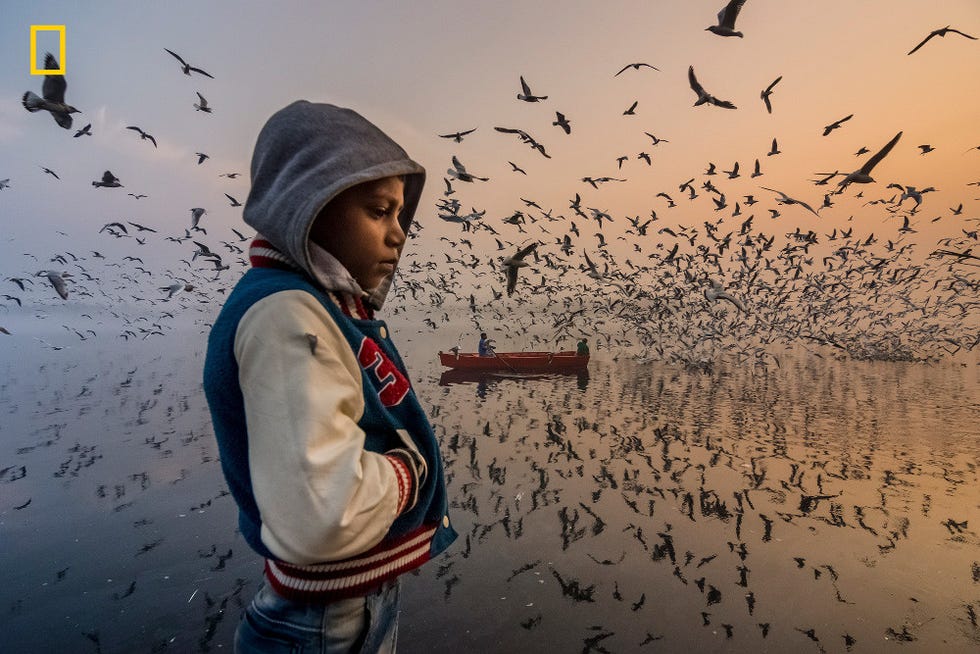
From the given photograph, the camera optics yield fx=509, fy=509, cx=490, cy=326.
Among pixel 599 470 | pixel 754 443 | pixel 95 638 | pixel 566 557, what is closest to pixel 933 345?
pixel 754 443

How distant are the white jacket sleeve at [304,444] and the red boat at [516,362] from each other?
92.5 ft

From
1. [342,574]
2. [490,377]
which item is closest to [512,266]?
[342,574]

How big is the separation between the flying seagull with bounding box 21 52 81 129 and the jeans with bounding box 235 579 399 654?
25.8 feet

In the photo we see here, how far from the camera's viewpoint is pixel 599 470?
11961mm

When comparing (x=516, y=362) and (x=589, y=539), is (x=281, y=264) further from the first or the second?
(x=516, y=362)

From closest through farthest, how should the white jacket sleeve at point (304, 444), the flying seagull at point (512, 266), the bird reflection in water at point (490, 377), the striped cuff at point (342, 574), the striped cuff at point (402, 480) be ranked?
the white jacket sleeve at point (304, 444)
the striped cuff at point (402, 480)
the striped cuff at point (342, 574)
the flying seagull at point (512, 266)
the bird reflection in water at point (490, 377)

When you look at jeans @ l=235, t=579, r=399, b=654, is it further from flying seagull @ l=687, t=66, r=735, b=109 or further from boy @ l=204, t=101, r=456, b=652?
flying seagull @ l=687, t=66, r=735, b=109

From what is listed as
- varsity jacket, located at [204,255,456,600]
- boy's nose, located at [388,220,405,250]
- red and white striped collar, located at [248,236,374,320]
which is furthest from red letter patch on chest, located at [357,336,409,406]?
boy's nose, located at [388,220,405,250]

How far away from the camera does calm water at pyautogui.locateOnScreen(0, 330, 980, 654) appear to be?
19.2 feet

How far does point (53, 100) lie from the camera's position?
259 inches

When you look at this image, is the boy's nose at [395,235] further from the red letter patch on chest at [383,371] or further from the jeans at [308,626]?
the jeans at [308,626]

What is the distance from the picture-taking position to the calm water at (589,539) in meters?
5.87

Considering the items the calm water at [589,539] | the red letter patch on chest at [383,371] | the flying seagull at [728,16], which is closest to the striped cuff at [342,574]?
the red letter patch on chest at [383,371]

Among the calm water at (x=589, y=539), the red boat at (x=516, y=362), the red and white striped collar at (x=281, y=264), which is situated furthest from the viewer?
the red boat at (x=516, y=362)
